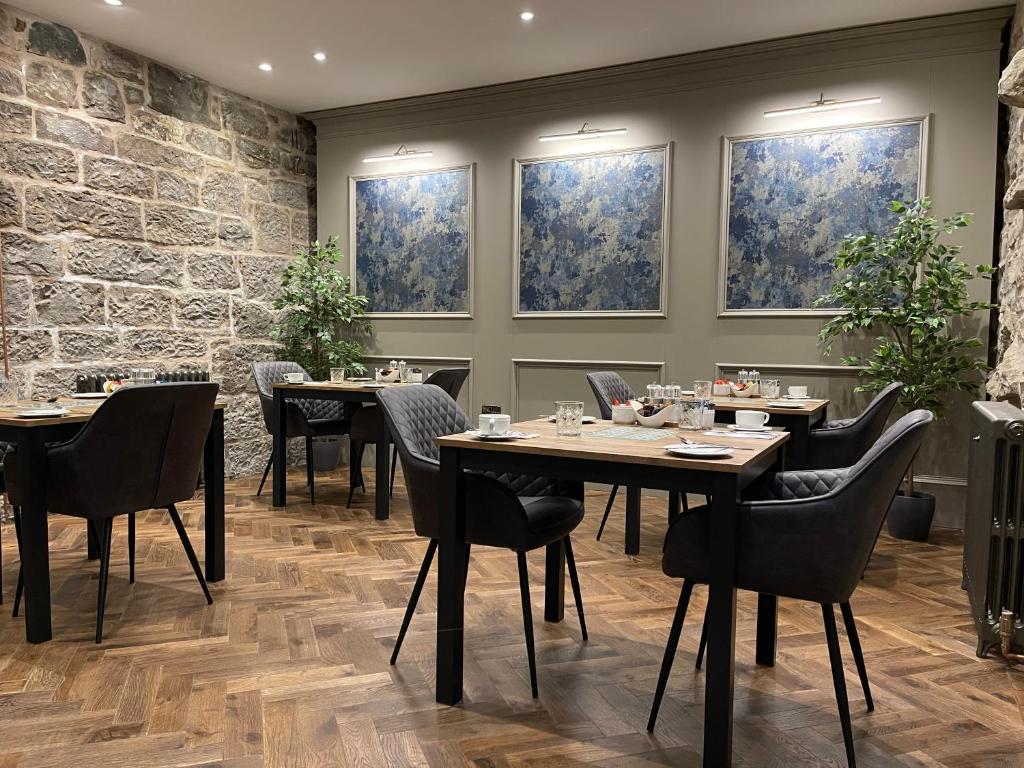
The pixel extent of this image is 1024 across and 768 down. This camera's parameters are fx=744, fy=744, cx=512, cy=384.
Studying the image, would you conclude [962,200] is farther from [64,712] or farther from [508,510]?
[64,712]

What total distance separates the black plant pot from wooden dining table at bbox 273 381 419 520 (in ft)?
9.64

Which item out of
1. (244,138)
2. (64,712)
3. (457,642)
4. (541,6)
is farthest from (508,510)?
(244,138)

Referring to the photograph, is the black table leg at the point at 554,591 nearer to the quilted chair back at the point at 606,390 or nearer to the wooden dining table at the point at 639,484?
the wooden dining table at the point at 639,484

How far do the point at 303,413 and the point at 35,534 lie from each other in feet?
7.80

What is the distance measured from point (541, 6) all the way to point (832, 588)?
12.4ft

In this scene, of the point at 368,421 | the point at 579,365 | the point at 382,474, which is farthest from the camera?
the point at 579,365

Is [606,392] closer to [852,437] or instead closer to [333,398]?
[852,437]

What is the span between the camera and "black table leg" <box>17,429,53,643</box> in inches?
102

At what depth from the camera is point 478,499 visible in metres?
2.23

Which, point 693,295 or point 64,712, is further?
point 693,295

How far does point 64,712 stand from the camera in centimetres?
213

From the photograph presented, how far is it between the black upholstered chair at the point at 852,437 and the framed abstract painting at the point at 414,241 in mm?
3108

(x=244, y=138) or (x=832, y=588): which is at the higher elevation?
(x=244, y=138)

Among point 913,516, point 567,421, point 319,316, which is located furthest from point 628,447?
point 319,316
